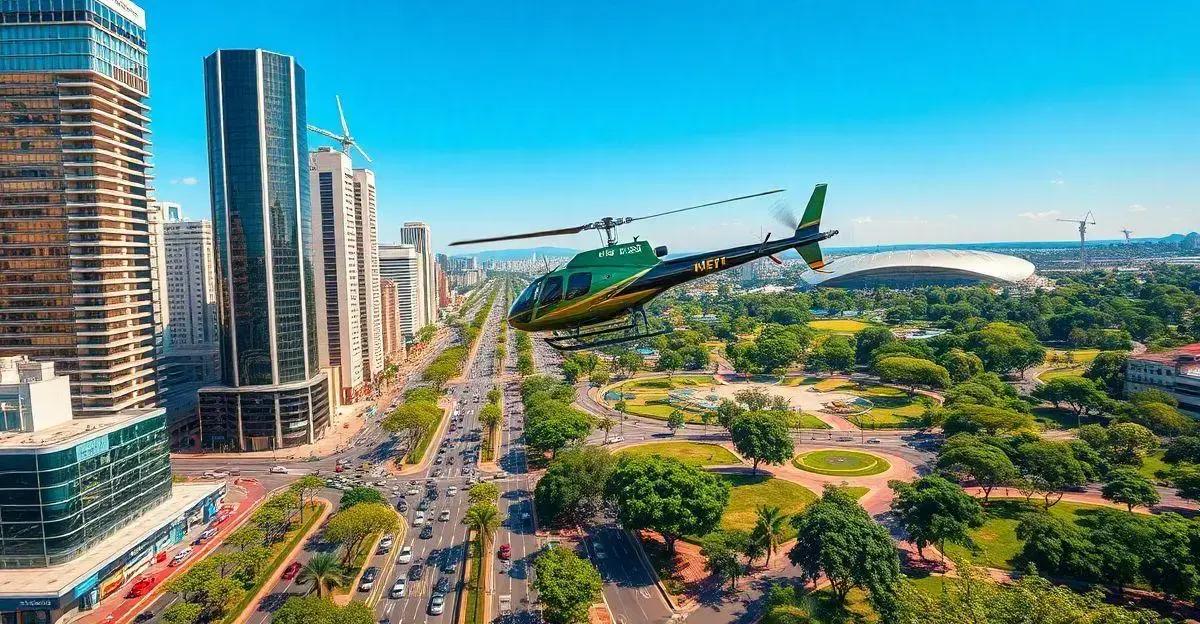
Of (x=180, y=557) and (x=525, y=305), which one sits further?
(x=180, y=557)

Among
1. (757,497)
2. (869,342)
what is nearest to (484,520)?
(757,497)

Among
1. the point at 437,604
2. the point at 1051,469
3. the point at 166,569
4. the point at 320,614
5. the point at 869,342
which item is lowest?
the point at 166,569

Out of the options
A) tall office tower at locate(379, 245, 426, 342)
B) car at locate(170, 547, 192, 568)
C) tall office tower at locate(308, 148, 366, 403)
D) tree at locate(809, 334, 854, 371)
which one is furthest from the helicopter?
tall office tower at locate(379, 245, 426, 342)

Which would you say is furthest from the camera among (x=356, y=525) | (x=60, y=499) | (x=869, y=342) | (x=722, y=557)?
(x=869, y=342)

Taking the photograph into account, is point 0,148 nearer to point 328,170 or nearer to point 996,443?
point 328,170

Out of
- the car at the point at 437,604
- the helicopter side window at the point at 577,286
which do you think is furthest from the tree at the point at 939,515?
the car at the point at 437,604

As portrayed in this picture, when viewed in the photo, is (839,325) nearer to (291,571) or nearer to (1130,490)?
(1130,490)
